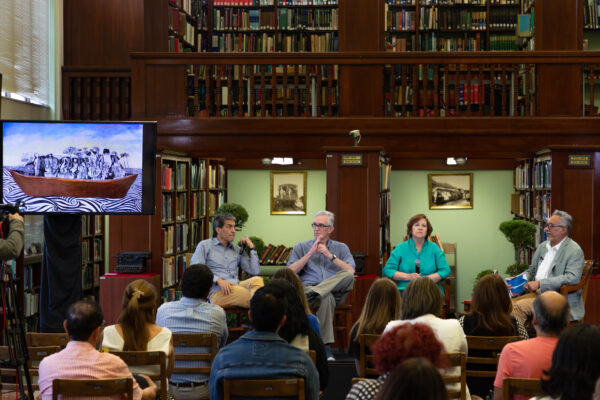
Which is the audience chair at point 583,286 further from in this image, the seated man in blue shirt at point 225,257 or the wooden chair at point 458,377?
the wooden chair at point 458,377

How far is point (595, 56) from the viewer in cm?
828

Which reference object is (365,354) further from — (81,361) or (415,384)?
(415,384)

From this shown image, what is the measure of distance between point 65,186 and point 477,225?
664 centimetres

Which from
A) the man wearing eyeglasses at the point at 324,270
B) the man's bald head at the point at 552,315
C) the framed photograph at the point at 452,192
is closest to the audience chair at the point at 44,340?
the man wearing eyeglasses at the point at 324,270

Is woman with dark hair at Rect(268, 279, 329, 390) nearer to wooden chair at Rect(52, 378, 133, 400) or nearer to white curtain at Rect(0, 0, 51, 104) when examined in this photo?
wooden chair at Rect(52, 378, 133, 400)

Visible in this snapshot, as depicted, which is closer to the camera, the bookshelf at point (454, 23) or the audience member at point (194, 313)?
the audience member at point (194, 313)

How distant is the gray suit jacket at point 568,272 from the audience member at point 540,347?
3.02 meters

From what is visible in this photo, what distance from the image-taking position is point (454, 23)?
35.3ft

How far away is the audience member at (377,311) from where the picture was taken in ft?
14.2

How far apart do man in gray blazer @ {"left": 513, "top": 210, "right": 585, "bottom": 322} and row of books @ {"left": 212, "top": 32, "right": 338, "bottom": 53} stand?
526cm

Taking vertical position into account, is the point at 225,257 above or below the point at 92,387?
above

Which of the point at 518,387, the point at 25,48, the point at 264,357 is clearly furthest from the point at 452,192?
the point at 264,357

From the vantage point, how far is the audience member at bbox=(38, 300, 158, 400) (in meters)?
3.24

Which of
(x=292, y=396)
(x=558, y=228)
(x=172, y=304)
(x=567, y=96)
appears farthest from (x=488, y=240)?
(x=292, y=396)
